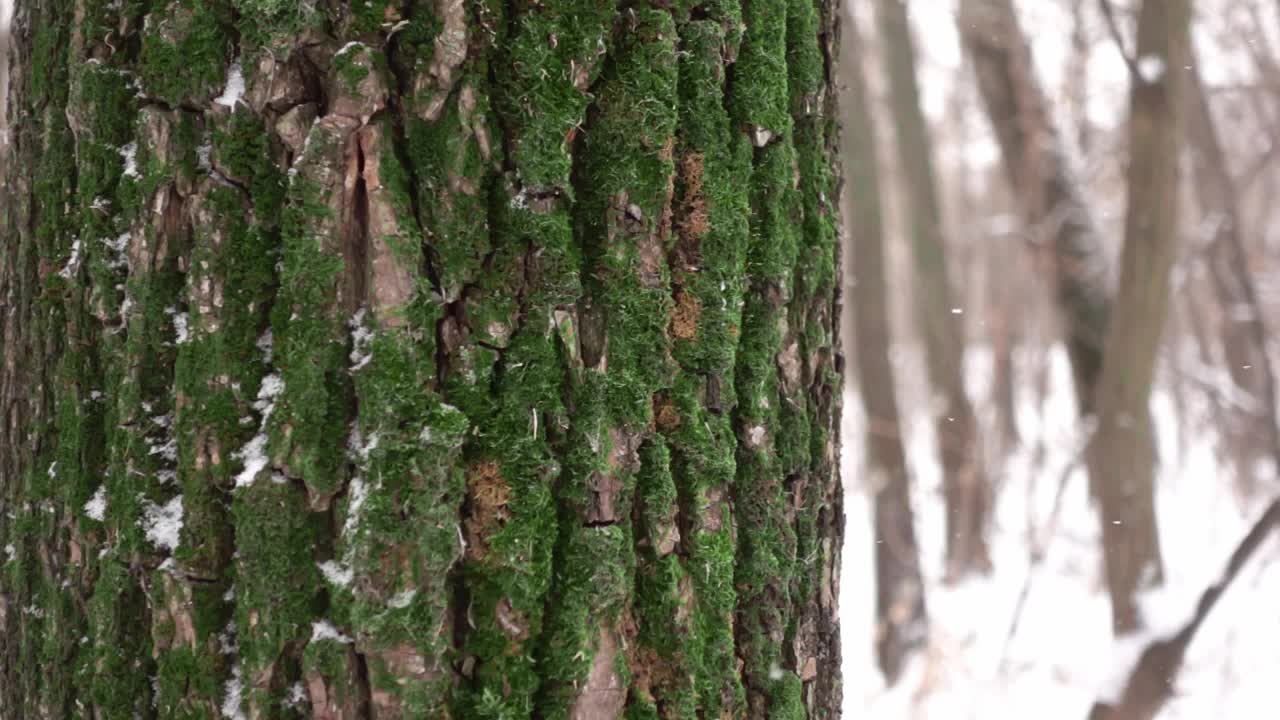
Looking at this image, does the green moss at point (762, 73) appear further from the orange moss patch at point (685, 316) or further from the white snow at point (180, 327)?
the white snow at point (180, 327)

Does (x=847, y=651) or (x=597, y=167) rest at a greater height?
(x=597, y=167)

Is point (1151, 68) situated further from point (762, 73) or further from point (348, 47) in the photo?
point (348, 47)

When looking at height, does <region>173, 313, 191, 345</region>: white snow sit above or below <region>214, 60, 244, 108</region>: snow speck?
below

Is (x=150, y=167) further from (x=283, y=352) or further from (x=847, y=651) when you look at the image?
(x=847, y=651)

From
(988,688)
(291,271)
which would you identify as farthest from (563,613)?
(988,688)

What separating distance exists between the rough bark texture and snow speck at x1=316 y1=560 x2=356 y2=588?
498 cm

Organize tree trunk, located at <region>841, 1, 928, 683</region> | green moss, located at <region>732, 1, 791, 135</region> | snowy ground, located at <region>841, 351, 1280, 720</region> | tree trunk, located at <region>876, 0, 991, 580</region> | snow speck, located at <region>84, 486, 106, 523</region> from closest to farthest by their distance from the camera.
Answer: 1. snow speck, located at <region>84, 486, 106, 523</region>
2. green moss, located at <region>732, 1, 791, 135</region>
3. snowy ground, located at <region>841, 351, 1280, 720</region>
4. tree trunk, located at <region>841, 1, 928, 683</region>
5. tree trunk, located at <region>876, 0, 991, 580</region>

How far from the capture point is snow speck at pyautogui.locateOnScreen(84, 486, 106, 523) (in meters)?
1.28

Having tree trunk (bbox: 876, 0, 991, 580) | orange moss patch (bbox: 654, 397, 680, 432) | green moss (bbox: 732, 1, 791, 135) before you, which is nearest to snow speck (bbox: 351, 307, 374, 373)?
orange moss patch (bbox: 654, 397, 680, 432)

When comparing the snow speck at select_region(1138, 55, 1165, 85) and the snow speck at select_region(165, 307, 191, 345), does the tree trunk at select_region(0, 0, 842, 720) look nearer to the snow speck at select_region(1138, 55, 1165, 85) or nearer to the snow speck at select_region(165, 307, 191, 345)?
the snow speck at select_region(165, 307, 191, 345)

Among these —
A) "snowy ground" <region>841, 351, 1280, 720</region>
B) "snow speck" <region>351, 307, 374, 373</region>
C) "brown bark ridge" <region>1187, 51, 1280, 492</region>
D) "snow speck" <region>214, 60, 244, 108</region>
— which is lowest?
"snowy ground" <region>841, 351, 1280, 720</region>

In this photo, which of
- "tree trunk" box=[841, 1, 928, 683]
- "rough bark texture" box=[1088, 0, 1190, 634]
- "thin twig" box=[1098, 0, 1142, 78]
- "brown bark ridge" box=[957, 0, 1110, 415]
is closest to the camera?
"rough bark texture" box=[1088, 0, 1190, 634]

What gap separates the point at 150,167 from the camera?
121 centimetres

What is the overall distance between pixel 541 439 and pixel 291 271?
13.5 inches
